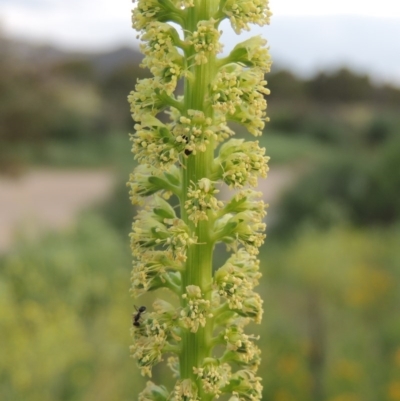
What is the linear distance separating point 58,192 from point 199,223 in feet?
75.9

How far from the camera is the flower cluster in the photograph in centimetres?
212

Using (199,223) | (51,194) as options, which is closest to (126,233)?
(51,194)

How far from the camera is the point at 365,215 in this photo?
63.0 feet

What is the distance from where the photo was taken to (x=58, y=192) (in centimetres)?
2462

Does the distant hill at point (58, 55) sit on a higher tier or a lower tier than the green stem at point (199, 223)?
higher

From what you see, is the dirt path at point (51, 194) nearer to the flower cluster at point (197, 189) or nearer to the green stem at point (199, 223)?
the flower cluster at point (197, 189)

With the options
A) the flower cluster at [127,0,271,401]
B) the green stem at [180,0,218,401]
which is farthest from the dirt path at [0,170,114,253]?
the green stem at [180,0,218,401]

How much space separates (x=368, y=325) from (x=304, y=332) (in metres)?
1.53

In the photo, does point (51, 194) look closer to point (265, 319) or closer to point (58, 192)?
point (58, 192)

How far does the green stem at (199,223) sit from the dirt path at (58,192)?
669 inches

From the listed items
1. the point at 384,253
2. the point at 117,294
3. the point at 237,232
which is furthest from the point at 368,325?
the point at 237,232

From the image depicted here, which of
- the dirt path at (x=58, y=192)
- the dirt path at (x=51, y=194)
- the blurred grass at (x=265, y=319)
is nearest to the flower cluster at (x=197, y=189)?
the blurred grass at (x=265, y=319)

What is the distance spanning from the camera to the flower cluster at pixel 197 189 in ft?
6.97

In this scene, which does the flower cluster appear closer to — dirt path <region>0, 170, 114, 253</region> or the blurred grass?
the blurred grass
